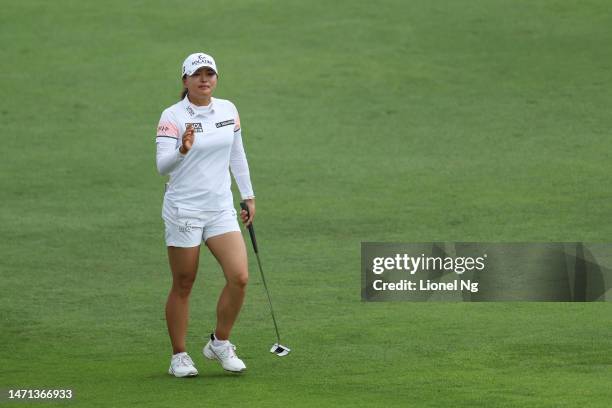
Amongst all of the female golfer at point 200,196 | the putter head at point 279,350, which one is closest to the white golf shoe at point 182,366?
the female golfer at point 200,196

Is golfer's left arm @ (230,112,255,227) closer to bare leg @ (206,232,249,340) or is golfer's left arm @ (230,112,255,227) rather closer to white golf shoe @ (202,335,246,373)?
bare leg @ (206,232,249,340)

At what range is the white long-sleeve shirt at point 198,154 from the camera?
925 centimetres

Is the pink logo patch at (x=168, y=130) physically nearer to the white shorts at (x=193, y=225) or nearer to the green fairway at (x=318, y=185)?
the white shorts at (x=193, y=225)

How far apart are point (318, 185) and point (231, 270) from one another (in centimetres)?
757

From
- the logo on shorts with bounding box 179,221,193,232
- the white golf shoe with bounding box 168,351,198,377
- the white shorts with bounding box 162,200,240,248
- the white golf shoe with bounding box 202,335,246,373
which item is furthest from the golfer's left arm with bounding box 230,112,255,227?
the white golf shoe with bounding box 168,351,198,377

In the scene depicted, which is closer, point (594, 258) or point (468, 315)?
point (468, 315)

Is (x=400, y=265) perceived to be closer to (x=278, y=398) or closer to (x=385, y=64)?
(x=278, y=398)

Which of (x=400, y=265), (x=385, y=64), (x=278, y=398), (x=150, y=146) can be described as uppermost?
(x=385, y=64)

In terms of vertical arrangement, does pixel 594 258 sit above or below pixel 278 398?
above

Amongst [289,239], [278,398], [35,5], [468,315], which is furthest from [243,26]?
[278,398]

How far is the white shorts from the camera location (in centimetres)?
931

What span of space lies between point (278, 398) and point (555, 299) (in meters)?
3.97

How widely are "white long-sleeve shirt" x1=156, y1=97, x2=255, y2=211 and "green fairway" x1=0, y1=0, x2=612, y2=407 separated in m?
1.24

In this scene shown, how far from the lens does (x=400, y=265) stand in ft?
42.6
